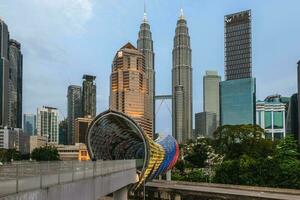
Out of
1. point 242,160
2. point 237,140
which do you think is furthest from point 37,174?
point 237,140

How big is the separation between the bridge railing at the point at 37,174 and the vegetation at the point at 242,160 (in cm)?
5289

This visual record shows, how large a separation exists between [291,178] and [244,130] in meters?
37.4

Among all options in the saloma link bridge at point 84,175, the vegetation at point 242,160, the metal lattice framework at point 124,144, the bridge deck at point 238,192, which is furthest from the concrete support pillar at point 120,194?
the vegetation at point 242,160

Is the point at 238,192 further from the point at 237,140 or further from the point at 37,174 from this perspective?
the point at 237,140

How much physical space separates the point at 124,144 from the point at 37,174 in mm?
65610

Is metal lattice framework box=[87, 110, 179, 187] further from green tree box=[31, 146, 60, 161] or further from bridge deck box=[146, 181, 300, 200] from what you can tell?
green tree box=[31, 146, 60, 161]

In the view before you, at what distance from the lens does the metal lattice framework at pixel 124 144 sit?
190ft

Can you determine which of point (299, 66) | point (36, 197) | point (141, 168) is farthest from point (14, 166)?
point (299, 66)

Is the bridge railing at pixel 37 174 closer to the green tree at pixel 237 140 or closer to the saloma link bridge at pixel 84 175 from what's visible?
the saloma link bridge at pixel 84 175

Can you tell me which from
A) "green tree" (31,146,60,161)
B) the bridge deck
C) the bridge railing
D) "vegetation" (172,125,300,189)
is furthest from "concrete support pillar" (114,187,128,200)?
"green tree" (31,146,60,161)

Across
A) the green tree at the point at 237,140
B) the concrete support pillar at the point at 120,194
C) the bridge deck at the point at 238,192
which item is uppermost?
the green tree at the point at 237,140

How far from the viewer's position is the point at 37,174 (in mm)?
17031

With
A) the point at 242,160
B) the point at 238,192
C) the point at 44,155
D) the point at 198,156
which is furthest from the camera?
the point at 44,155

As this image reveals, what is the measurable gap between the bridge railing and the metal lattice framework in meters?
30.5
